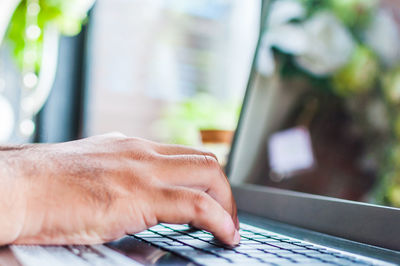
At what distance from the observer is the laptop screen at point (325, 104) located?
739 mm

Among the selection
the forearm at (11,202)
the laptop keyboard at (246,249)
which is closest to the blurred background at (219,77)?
the laptop keyboard at (246,249)

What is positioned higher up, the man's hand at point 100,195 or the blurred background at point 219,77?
the blurred background at point 219,77

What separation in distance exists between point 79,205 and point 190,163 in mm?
123

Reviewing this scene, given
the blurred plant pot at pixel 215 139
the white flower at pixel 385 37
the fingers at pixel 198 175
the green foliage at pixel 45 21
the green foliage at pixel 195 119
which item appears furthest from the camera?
the green foliage at pixel 45 21

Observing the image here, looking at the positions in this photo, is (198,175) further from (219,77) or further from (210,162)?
(219,77)

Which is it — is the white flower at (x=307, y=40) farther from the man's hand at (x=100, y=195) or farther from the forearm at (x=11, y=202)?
the forearm at (x=11, y=202)

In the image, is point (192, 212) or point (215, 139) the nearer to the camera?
point (192, 212)

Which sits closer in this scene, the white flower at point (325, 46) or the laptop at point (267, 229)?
the laptop at point (267, 229)

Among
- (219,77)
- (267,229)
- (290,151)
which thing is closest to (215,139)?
(290,151)

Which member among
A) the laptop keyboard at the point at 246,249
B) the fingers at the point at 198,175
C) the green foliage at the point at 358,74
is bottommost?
the laptop keyboard at the point at 246,249

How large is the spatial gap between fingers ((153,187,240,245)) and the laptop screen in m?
0.36

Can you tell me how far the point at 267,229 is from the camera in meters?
0.56

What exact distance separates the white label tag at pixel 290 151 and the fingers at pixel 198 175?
0.32 m

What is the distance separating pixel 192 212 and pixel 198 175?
5 centimetres
